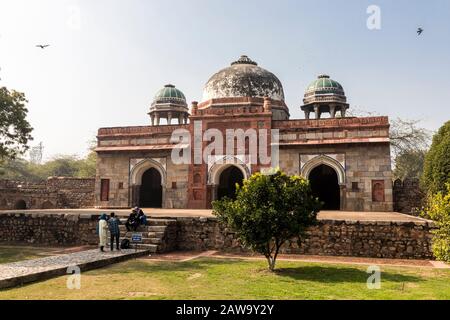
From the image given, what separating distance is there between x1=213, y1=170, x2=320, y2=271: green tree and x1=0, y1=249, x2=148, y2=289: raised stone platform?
334 centimetres

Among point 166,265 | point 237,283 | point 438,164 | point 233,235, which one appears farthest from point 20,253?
point 438,164

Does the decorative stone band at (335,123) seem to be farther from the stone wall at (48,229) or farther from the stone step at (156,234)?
the stone wall at (48,229)

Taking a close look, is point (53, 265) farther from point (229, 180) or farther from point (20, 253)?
point (229, 180)

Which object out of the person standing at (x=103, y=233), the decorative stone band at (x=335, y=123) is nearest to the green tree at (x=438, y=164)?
the decorative stone band at (x=335, y=123)

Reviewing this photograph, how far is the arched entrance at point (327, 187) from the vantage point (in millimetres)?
21453

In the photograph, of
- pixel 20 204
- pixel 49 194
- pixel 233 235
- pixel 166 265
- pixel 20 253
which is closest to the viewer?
pixel 166 265

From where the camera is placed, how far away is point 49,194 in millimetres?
27797

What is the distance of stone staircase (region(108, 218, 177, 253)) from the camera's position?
12.2 m

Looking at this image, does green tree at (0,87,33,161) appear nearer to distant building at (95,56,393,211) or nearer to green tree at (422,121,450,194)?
distant building at (95,56,393,211)

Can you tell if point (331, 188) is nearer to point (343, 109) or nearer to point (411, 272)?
point (343, 109)

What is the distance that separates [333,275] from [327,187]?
1315cm

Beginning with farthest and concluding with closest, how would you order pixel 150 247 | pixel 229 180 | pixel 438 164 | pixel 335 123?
pixel 229 180, pixel 335 123, pixel 438 164, pixel 150 247

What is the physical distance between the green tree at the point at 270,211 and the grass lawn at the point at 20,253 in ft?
19.7
